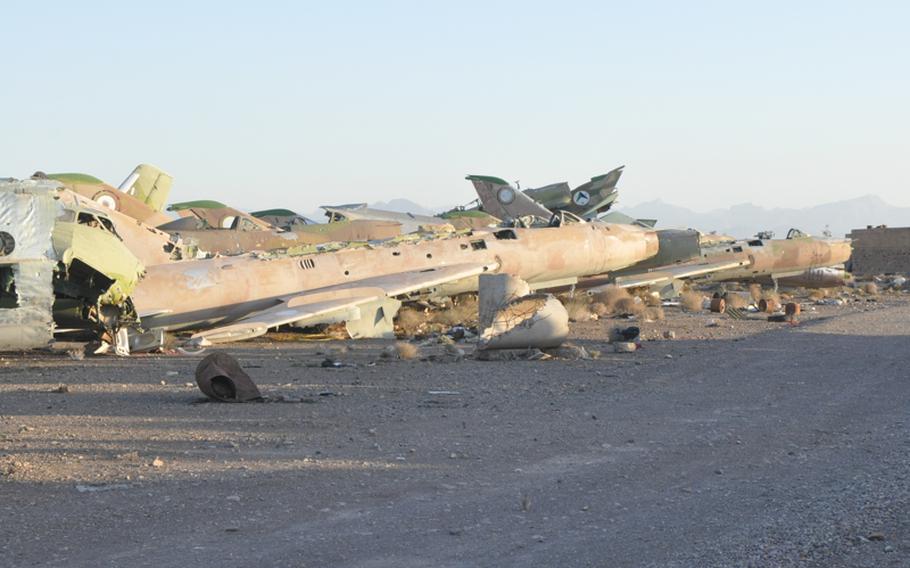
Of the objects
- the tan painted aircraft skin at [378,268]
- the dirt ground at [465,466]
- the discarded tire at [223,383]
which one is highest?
the tan painted aircraft skin at [378,268]

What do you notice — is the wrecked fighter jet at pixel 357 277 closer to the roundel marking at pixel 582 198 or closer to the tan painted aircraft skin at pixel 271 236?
the tan painted aircraft skin at pixel 271 236

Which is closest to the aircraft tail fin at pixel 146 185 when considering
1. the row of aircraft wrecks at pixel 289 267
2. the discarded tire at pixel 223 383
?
the row of aircraft wrecks at pixel 289 267

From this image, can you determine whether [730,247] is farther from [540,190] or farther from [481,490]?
[481,490]

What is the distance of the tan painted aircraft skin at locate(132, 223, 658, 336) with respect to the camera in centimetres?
1891

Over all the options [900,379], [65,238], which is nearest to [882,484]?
[900,379]

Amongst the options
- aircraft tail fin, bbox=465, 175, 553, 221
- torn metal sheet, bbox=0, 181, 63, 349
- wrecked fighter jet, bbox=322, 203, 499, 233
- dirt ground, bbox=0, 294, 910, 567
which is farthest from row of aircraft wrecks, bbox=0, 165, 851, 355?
aircraft tail fin, bbox=465, 175, 553, 221

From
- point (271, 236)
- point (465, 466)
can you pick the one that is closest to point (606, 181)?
point (271, 236)

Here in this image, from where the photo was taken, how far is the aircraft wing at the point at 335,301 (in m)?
17.3

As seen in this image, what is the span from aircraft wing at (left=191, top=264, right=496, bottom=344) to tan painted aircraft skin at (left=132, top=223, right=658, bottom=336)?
0.05 metres

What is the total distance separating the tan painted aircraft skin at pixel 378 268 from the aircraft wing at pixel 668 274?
2.97 ft

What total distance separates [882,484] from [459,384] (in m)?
6.63

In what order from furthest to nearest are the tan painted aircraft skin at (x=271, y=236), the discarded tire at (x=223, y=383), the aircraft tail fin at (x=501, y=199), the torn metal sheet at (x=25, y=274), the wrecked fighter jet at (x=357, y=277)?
1. the aircraft tail fin at (x=501, y=199)
2. the tan painted aircraft skin at (x=271, y=236)
3. the wrecked fighter jet at (x=357, y=277)
4. the torn metal sheet at (x=25, y=274)
5. the discarded tire at (x=223, y=383)

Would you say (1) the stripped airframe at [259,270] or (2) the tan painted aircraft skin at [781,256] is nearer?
(1) the stripped airframe at [259,270]

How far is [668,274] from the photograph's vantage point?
2717 centimetres
